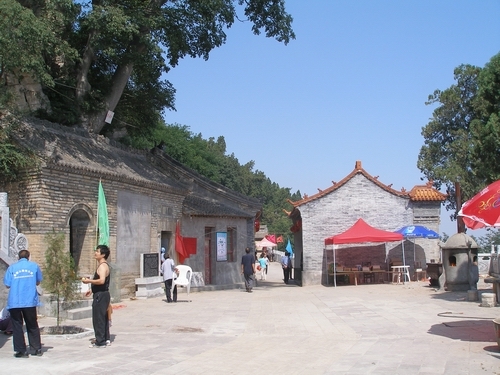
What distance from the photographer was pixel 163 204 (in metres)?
20.7

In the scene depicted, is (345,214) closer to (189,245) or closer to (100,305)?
(189,245)

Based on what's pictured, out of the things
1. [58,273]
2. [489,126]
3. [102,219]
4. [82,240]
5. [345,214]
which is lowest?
[58,273]

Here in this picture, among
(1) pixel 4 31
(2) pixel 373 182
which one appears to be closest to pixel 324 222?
(2) pixel 373 182

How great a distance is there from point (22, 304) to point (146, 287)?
34.2ft

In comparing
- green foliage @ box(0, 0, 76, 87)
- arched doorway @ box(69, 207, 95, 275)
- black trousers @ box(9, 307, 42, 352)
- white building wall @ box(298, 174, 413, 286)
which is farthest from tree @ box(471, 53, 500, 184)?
black trousers @ box(9, 307, 42, 352)

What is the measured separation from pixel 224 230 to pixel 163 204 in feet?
15.8

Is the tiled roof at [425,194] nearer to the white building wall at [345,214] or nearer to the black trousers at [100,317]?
the white building wall at [345,214]

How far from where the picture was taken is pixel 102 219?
1630 cm

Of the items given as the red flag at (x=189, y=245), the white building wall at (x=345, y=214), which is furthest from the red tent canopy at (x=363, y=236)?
the red flag at (x=189, y=245)

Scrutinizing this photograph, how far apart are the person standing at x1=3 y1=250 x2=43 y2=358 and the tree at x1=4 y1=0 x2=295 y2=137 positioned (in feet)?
29.7

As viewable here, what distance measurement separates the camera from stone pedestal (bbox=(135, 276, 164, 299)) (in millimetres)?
18500

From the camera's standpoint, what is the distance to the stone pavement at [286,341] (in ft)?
24.9

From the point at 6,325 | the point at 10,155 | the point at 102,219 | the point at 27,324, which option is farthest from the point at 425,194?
the point at 27,324

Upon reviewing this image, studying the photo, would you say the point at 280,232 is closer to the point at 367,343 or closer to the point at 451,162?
the point at 451,162
